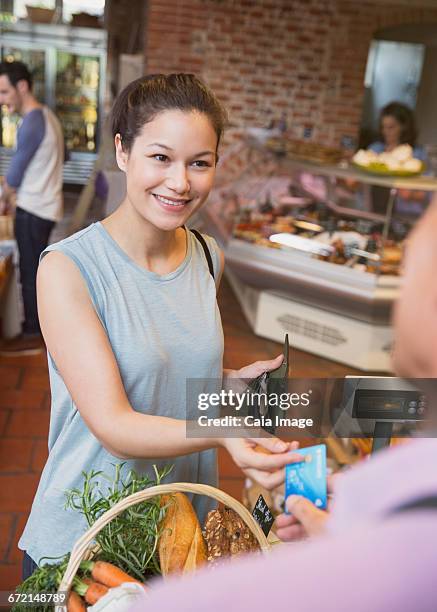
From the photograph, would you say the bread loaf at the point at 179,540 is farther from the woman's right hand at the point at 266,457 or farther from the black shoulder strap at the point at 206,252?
the black shoulder strap at the point at 206,252

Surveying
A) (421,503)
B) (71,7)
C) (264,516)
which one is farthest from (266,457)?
(71,7)

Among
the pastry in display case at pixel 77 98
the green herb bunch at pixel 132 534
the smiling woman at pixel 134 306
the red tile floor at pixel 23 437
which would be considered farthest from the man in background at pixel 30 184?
the pastry in display case at pixel 77 98

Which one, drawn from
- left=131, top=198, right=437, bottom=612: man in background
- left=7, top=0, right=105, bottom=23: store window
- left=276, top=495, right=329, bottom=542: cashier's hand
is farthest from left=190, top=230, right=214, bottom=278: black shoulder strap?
left=7, top=0, right=105, bottom=23: store window

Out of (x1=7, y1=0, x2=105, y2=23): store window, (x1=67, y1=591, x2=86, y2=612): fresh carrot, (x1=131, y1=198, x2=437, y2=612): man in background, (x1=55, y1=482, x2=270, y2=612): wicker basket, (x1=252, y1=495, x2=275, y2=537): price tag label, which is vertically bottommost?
(x1=67, y1=591, x2=86, y2=612): fresh carrot

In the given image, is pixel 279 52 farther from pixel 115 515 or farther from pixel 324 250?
pixel 115 515

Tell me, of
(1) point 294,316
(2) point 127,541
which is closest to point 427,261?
(2) point 127,541

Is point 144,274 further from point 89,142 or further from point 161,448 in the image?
point 89,142

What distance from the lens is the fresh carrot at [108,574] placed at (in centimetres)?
119

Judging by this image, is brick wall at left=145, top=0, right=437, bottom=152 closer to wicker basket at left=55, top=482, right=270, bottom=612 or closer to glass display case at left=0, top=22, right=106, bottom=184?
glass display case at left=0, top=22, right=106, bottom=184

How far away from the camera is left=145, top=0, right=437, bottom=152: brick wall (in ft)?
26.7

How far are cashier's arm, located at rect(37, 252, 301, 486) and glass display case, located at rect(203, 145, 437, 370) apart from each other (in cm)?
382

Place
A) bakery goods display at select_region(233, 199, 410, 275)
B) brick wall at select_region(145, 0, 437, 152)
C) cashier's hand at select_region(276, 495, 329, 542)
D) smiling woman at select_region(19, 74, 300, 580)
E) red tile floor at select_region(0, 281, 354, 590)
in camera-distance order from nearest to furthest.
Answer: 1. cashier's hand at select_region(276, 495, 329, 542)
2. smiling woman at select_region(19, 74, 300, 580)
3. red tile floor at select_region(0, 281, 354, 590)
4. bakery goods display at select_region(233, 199, 410, 275)
5. brick wall at select_region(145, 0, 437, 152)

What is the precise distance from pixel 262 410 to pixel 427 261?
0.63 meters

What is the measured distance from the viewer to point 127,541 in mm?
1285
